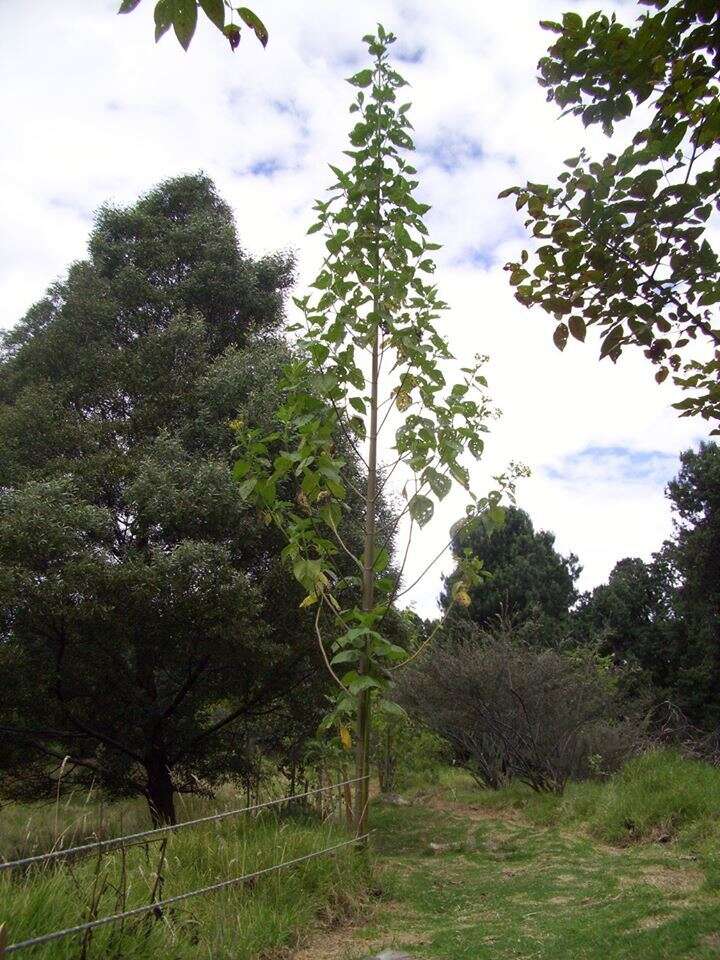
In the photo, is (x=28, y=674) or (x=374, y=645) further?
(x=28, y=674)

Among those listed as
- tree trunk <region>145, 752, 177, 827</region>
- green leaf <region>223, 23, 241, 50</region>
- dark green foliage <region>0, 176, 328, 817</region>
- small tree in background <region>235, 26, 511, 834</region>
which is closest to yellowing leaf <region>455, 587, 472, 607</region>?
small tree in background <region>235, 26, 511, 834</region>

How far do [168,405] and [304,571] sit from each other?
→ 18.1 feet

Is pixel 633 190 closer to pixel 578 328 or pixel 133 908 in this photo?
pixel 578 328

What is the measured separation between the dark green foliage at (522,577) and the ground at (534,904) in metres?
12.3

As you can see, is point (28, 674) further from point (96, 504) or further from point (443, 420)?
point (443, 420)

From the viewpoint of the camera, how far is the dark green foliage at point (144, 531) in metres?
6.95

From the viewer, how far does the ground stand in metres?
3.34

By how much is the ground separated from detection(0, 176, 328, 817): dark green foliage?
2.37 metres

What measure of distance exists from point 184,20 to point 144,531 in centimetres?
683

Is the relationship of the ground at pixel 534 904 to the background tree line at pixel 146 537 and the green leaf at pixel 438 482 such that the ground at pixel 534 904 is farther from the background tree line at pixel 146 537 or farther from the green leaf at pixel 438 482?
the background tree line at pixel 146 537

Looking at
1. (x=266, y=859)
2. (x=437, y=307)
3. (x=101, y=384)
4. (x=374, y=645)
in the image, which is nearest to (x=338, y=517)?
(x=374, y=645)

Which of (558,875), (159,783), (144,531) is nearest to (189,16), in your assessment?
(558,875)

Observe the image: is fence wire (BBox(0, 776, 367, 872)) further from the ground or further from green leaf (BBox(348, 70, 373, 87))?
green leaf (BBox(348, 70, 373, 87))

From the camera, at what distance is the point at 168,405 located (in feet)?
30.2
